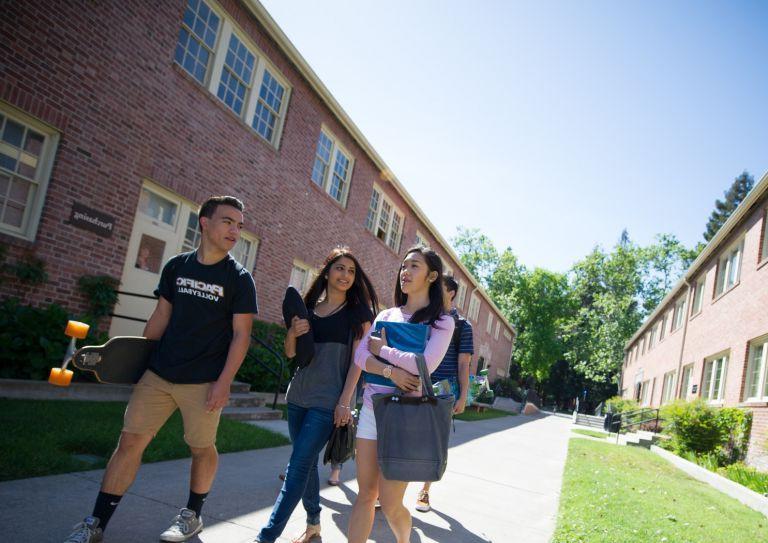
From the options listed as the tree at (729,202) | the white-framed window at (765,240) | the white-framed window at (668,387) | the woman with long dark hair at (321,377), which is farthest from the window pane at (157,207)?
the tree at (729,202)

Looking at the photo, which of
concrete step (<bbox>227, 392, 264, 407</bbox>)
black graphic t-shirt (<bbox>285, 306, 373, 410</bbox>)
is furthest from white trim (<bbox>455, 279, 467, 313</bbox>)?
black graphic t-shirt (<bbox>285, 306, 373, 410</bbox>)

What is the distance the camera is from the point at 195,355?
308 cm

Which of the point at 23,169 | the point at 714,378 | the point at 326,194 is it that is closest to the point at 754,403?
the point at 714,378

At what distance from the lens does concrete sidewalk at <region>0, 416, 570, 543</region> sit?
3291 mm

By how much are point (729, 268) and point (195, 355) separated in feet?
55.4

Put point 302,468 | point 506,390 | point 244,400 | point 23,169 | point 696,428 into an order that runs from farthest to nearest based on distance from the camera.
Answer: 1. point 506,390
2. point 696,428
3. point 244,400
4. point 23,169
5. point 302,468

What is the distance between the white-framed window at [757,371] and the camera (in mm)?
11406

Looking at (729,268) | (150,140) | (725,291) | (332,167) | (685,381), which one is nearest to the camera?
(150,140)

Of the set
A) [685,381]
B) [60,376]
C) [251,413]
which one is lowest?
[251,413]

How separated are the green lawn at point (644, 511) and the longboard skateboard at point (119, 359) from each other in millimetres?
3468

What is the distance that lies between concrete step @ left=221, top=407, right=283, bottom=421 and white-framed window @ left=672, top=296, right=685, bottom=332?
1822 centimetres

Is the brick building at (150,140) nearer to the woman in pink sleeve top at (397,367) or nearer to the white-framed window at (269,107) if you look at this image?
the white-framed window at (269,107)

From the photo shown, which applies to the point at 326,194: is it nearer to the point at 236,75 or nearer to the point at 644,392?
the point at 236,75

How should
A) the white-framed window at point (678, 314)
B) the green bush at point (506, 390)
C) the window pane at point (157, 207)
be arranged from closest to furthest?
1. the window pane at point (157, 207)
2. the white-framed window at point (678, 314)
3. the green bush at point (506, 390)
